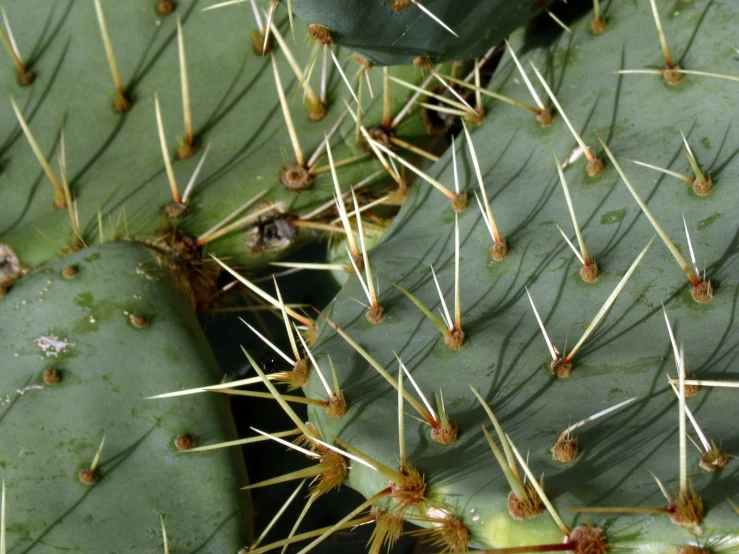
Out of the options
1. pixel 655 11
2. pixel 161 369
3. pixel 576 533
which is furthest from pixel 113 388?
pixel 655 11

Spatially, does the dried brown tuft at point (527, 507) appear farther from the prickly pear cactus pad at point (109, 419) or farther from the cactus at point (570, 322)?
the prickly pear cactus pad at point (109, 419)

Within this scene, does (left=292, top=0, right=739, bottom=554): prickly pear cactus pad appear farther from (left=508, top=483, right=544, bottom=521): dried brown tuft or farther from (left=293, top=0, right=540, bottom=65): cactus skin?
(left=293, top=0, right=540, bottom=65): cactus skin

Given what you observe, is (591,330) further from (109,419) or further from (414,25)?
(109,419)

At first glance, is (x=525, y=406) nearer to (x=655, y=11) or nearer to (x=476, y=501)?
(x=476, y=501)

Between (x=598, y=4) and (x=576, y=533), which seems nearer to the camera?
(x=576, y=533)

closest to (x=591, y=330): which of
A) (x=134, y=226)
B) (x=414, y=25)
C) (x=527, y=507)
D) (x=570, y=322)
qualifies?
(x=570, y=322)

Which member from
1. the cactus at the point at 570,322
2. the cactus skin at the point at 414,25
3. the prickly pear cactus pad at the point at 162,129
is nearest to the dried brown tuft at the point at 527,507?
the cactus at the point at 570,322
